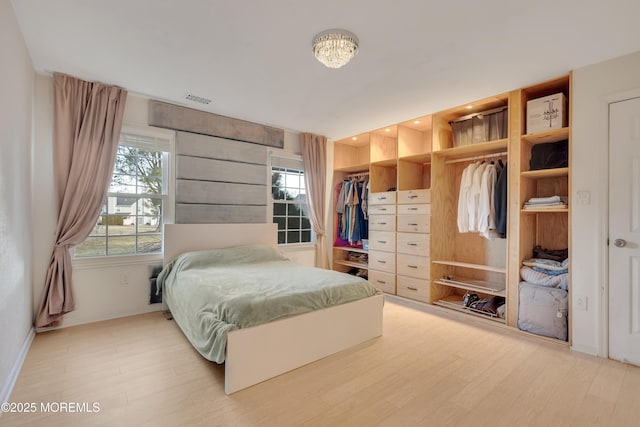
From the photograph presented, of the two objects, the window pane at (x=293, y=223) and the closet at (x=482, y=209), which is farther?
the window pane at (x=293, y=223)

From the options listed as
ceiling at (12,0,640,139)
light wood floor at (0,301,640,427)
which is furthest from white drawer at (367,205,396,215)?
light wood floor at (0,301,640,427)

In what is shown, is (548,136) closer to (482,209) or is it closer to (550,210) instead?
(550,210)

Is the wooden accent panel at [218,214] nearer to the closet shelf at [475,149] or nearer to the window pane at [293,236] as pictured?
the window pane at [293,236]

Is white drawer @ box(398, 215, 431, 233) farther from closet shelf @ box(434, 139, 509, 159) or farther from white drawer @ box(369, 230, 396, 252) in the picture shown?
closet shelf @ box(434, 139, 509, 159)

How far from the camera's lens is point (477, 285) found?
11.0 feet

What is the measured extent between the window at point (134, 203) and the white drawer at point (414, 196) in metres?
2.97

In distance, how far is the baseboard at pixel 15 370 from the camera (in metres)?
1.72

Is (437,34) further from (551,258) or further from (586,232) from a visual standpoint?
(551,258)

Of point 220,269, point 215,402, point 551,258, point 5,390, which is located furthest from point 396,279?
point 5,390

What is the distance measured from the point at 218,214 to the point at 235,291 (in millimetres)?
1746

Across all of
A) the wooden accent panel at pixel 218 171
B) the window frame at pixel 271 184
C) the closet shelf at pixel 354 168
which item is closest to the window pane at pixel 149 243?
the wooden accent panel at pixel 218 171

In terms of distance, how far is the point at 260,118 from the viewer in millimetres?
3906

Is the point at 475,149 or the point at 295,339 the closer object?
the point at 295,339

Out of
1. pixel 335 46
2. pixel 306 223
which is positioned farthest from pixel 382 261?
pixel 335 46
